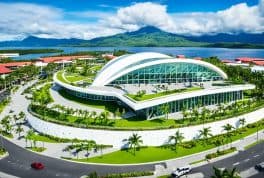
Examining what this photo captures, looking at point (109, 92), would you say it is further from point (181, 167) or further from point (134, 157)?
point (181, 167)

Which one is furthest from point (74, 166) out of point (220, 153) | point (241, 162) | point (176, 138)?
point (241, 162)

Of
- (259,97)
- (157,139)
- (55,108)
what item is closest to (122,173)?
(157,139)

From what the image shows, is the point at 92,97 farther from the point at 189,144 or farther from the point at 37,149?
the point at 189,144

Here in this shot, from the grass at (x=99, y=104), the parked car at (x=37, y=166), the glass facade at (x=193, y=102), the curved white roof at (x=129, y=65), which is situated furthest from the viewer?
the curved white roof at (x=129, y=65)

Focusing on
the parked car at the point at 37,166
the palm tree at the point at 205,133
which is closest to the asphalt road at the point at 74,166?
the parked car at the point at 37,166

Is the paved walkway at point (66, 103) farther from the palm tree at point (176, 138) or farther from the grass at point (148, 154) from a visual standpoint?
the palm tree at point (176, 138)

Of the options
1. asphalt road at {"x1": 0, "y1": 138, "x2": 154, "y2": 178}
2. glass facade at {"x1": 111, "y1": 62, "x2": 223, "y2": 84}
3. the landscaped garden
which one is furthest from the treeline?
asphalt road at {"x1": 0, "y1": 138, "x2": 154, "y2": 178}
